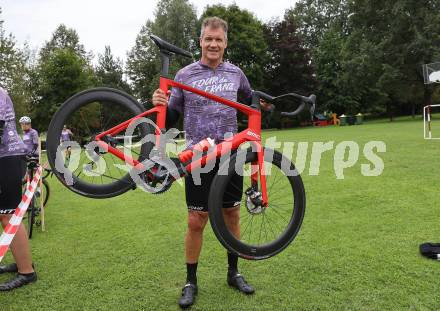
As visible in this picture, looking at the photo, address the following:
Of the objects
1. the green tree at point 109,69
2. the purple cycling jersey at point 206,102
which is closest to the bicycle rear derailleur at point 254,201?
the purple cycling jersey at point 206,102

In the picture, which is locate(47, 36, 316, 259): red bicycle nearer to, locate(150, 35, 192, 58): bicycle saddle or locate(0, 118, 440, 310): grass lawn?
locate(150, 35, 192, 58): bicycle saddle

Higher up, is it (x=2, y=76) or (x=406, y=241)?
(x=2, y=76)

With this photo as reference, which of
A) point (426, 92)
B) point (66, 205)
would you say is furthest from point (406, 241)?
point (426, 92)

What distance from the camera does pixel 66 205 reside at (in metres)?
8.49

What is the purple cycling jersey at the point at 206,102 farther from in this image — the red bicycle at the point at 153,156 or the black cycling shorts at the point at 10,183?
the black cycling shorts at the point at 10,183

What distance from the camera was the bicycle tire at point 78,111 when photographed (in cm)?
320

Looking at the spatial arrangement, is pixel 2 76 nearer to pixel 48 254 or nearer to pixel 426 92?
pixel 48 254

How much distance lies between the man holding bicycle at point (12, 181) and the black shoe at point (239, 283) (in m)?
2.10

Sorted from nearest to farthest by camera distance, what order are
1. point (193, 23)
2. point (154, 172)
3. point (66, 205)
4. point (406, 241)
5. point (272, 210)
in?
point (154, 172) → point (406, 241) → point (272, 210) → point (66, 205) → point (193, 23)

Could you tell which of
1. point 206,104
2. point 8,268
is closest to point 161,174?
point 206,104

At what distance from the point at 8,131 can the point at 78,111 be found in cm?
135

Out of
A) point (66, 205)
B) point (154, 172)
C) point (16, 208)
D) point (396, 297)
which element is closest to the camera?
point (154, 172)

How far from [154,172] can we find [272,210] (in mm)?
3610

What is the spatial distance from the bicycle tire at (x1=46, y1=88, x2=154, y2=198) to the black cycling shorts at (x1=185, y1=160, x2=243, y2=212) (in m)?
0.57
